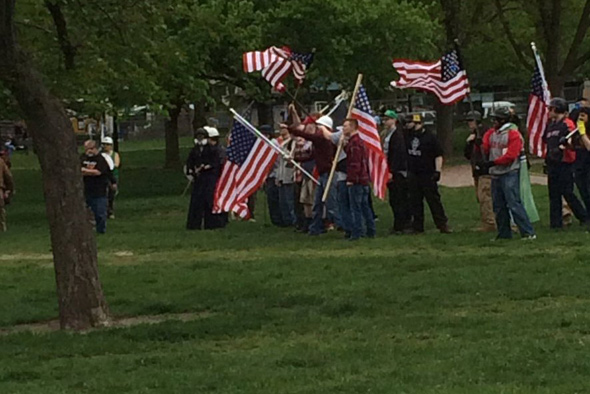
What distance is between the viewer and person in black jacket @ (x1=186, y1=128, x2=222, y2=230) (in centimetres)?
2266

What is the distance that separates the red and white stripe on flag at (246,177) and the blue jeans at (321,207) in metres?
1.01

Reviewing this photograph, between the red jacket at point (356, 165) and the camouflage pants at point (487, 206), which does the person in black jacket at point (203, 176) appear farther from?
the camouflage pants at point (487, 206)

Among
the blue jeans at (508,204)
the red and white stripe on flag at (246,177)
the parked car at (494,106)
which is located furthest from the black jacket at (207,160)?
the blue jeans at (508,204)

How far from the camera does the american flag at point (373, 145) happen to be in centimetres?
1862

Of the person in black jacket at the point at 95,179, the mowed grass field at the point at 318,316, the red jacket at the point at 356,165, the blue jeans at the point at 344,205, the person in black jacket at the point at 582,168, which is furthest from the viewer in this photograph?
the person in black jacket at the point at 95,179

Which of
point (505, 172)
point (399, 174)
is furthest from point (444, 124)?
point (505, 172)

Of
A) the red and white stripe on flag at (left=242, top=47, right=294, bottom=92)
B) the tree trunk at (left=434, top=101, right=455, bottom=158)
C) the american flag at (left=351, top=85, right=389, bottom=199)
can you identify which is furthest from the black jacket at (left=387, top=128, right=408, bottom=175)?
the tree trunk at (left=434, top=101, right=455, bottom=158)

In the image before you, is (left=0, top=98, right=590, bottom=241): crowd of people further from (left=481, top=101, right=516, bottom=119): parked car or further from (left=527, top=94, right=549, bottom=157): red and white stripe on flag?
(left=527, top=94, right=549, bottom=157): red and white stripe on flag

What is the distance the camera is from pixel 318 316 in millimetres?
11438

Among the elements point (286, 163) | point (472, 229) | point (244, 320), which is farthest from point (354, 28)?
point (244, 320)

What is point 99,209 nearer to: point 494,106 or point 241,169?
point 241,169

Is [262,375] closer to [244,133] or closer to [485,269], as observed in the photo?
[485,269]

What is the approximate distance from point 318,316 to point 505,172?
5.84m

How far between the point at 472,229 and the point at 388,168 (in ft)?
5.12
